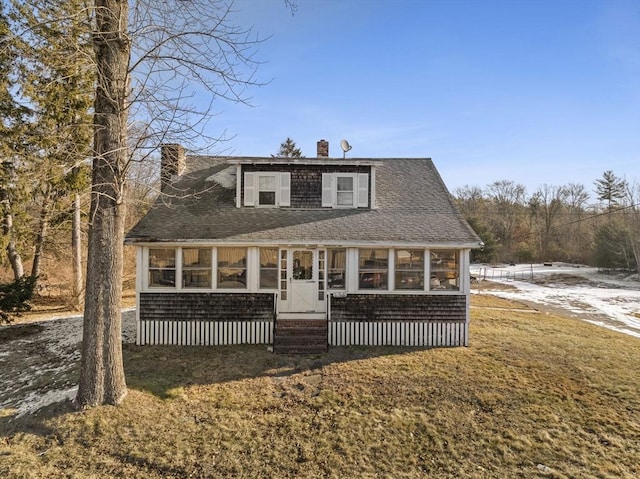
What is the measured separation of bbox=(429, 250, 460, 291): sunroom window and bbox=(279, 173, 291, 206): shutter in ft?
16.3

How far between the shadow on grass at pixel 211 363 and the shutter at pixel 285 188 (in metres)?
4.70

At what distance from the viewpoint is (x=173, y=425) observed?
5.88 m

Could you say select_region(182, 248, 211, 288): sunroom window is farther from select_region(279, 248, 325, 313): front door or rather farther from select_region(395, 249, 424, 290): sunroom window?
select_region(395, 249, 424, 290): sunroom window

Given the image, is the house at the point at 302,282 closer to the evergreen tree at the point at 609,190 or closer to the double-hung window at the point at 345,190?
the double-hung window at the point at 345,190

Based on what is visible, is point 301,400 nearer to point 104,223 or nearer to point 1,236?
point 104,223

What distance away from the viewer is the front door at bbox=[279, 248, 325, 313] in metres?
10.3

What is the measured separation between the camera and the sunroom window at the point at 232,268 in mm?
10086

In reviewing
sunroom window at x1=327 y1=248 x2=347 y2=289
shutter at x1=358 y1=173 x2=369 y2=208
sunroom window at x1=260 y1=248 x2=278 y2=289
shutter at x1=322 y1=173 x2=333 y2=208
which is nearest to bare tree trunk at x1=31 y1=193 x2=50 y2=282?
sunroom window at x1=260 y1=248 x2=278 y2=289

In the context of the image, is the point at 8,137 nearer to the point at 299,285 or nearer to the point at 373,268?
the point at 299,285

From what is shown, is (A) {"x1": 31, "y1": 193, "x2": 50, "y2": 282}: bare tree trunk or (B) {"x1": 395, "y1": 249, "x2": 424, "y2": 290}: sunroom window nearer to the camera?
(B) {"x1": 395, "y1": 249, "x2": 424, "y2": 290}: sunroom window

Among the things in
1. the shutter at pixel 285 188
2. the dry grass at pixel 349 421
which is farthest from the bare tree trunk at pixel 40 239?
the shutter at pixel 285 188

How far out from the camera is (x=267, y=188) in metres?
11.5

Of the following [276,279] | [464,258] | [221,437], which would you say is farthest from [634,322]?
[221,437]

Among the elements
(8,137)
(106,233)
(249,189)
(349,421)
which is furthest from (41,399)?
(8,137)
